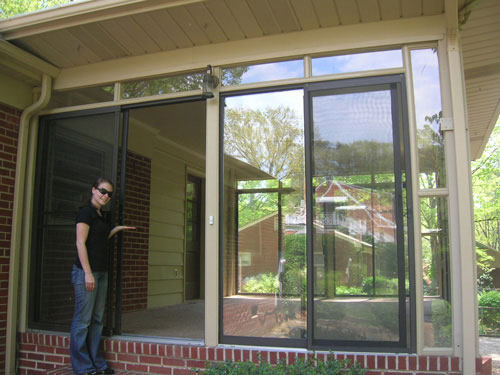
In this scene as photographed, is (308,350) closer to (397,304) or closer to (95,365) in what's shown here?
(397,304)

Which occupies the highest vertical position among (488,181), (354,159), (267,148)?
(488,181)

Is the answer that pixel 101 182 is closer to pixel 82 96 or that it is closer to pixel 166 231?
pixel 82 96

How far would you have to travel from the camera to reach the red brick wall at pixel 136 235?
→ 5.82m

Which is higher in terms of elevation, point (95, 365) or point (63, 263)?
point (63, 263)

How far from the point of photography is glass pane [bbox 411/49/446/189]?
10.6 ft

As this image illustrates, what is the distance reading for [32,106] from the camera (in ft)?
14.1

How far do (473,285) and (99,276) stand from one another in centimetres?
290

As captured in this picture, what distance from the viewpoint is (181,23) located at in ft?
11.9

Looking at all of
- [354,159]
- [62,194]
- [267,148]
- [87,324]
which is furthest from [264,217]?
[62,194]

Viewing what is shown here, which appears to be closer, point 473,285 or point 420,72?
point 473,285

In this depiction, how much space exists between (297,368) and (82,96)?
3243mm

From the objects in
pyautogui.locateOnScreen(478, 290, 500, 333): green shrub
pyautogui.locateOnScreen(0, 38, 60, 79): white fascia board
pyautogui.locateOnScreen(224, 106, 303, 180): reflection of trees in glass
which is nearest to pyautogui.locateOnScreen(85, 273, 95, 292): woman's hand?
pyautogui.locateOnScreen(224, 106, 303, 180): reflection of trees in glass

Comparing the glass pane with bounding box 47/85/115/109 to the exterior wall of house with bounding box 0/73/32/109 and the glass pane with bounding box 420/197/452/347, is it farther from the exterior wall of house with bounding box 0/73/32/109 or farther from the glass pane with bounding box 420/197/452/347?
the glass pane with bounding box 420/197/452/347

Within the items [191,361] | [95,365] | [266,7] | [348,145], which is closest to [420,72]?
[348,145]
